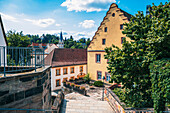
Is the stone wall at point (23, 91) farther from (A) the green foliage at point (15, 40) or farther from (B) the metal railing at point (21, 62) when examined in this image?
(A) the green foliage at point (15, 40)

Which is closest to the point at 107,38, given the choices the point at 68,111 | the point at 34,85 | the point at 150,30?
the point at 150,30

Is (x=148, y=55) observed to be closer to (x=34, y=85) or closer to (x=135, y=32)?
(x=135, y=32)

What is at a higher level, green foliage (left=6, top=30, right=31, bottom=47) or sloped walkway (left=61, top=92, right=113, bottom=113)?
green foliage (left=6, top=30, right=31, bottom=47)

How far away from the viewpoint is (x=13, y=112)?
14.7 ft

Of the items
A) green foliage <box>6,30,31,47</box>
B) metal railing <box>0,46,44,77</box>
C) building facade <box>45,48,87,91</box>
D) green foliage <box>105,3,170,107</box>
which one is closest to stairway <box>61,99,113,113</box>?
green foliage <box>105,3,170,107</box>

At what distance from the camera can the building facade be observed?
25469mm

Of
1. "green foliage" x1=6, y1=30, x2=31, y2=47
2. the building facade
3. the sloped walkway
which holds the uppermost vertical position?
"green foliage" x1=6, y1=30, x2=31, y2=47

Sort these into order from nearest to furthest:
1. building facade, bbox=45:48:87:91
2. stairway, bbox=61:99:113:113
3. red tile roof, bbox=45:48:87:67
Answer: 1. stairway, bbox=61:99:113:113
2. building facade, bbox=45:48:87:91
3. red tile roof, bbox=45:48:87:67

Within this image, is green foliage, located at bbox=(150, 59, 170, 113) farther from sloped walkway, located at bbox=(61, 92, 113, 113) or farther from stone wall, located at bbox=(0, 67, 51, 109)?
stone wall, located at bbox=(0, 67, 51, 109)

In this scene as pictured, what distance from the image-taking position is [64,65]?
2683cm

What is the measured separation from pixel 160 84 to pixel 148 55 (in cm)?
218

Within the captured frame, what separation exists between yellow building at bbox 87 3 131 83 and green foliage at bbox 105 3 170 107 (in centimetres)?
1011

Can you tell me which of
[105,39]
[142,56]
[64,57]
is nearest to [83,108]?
[142,56]

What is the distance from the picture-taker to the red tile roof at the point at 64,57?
86.1ft
